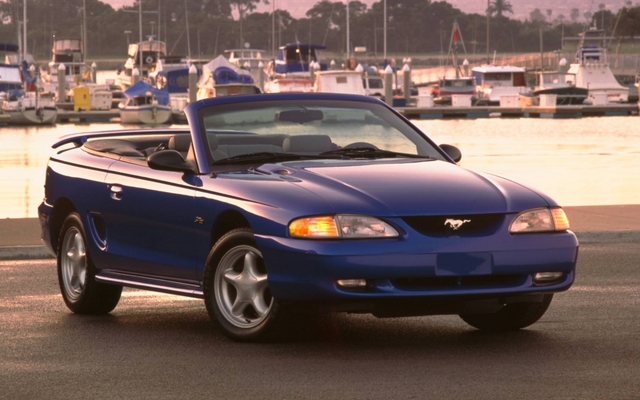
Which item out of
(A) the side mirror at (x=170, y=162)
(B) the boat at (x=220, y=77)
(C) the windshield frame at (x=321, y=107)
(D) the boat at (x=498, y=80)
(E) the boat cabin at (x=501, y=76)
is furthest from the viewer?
(E) the boat cabin at (x=501, y=76)

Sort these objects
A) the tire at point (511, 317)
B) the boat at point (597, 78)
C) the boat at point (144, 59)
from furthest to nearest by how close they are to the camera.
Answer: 1. the boat at point (144, 59)
2. the boat at point (597, 78)
3. the tire at point (511, 317)

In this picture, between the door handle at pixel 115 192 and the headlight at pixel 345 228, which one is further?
the door handle at pixel 115 192

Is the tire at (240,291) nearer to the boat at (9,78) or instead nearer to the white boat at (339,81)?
the white boat at (339,81)

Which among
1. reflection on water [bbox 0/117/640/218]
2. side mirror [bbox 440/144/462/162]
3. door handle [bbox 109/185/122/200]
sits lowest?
reflection on water [bbox 0/117/640/218]

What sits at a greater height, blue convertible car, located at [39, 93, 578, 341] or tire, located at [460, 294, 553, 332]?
blue convertible car, located at [39, 93, 578, 341]

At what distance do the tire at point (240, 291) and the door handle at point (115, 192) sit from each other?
135 cm

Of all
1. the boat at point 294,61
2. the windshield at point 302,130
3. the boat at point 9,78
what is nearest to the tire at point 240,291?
the windshield at point 302,130

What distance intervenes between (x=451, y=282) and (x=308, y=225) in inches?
35.0

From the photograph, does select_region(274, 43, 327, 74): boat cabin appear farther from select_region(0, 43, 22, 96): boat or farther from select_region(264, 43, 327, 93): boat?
select_region(0, 43, 22, 96): boat

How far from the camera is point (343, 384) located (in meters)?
7.58

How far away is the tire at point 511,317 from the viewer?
30.5 ft

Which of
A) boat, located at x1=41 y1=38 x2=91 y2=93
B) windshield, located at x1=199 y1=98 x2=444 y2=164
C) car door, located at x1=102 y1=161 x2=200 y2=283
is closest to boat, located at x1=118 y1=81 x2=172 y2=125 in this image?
boat, located at x1=41 y1=38 x2=91 y2=93

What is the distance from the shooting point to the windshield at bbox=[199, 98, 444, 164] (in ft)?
31.6

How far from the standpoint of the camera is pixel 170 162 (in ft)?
30.9
